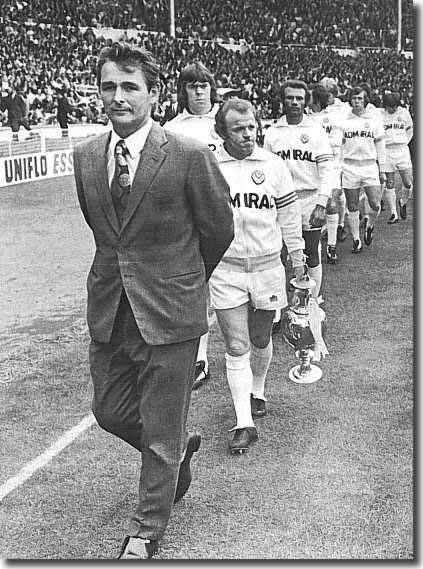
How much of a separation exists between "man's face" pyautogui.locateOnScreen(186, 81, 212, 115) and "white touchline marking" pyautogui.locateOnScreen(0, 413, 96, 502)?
1.72m

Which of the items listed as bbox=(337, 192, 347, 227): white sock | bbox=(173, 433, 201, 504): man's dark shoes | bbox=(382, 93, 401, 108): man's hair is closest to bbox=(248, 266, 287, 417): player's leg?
bbox=(173, 433, 201, 504): man's dark shoes

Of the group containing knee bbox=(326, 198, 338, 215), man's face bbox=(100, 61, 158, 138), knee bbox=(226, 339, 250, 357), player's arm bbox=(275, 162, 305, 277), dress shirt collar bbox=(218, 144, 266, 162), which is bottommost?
knee bbox=(226, 339, 250, 357)

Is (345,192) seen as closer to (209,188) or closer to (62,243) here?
(62,243)

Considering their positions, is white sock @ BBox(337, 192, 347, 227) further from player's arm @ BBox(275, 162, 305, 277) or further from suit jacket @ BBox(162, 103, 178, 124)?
player's arm @ BBox(275, 162, 305, 277)

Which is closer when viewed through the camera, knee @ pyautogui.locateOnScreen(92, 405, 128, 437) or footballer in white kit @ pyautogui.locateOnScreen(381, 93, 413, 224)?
knee @ pyautogui.locateOnScreen(92, 405, 128, 437)

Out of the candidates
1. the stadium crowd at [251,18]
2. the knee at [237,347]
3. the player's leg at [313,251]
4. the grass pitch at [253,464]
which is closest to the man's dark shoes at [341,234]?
the stadium crowd at [251,18]

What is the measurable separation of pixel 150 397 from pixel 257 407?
1.49 meters

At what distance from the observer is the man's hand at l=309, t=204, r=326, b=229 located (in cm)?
Result: 500

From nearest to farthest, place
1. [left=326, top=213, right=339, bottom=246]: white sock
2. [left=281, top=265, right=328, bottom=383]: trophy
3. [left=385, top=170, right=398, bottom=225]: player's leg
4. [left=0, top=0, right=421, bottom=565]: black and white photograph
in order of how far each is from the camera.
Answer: [left=0, top=0, right=421, bottom=565]: black and white photograph → [left=281, top=265, right=328, bottom=383]: trophy → [left=326, top=213, right=339, bottom=246]: white sock → [left=385, top=170, right=398, bottom=225]: player's leg

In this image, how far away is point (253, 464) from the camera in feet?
12.1

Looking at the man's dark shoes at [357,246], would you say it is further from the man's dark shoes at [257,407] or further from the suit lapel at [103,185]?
the suit lapel at [103,185]

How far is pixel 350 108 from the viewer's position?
7.98 meters

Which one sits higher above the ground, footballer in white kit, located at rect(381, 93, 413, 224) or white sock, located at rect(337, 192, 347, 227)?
footballer in white kit, located at rect(381, 93, 413, 224)

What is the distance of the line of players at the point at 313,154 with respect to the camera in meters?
4.09
